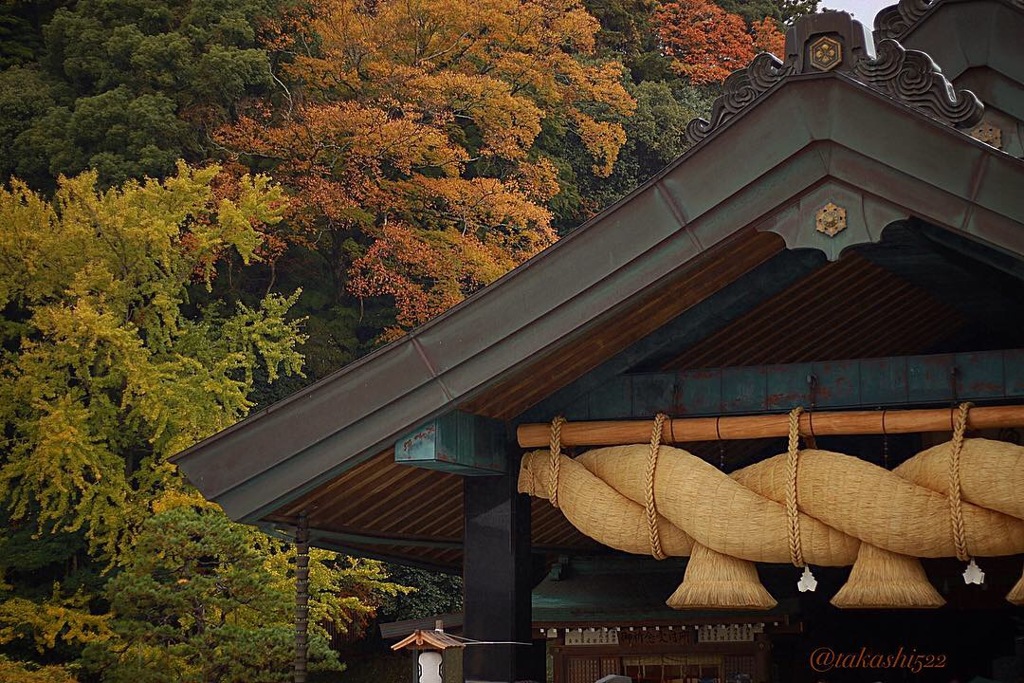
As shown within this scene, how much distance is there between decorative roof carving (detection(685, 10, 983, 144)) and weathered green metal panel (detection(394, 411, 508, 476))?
2.01 m

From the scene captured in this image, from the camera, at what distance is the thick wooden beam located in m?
6.70

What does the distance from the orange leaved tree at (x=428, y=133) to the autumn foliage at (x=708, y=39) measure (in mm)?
3760

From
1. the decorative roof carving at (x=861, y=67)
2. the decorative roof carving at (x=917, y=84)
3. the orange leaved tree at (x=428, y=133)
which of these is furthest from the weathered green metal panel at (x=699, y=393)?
the orange leaved tree at (x=428, y=133)

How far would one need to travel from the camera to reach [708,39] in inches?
1239

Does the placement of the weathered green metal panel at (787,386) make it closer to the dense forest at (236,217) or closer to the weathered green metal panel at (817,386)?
the weathered green metal panel at (817,386)

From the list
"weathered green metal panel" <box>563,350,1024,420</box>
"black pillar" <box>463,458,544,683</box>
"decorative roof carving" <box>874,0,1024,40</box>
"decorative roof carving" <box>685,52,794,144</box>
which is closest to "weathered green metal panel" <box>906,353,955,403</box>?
"weathered green metal panel" <box>563,350,1024,420</box>

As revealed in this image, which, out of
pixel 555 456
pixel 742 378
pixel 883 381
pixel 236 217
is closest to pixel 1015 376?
pixel 883 381

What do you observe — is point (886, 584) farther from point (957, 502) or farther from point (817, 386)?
point (817, 386)

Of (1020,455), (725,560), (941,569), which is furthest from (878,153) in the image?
(941,569)

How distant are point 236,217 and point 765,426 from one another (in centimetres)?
1458

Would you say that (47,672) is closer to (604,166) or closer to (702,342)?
(702,342)

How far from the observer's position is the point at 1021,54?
826cm

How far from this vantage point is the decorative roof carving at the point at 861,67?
5.88 m

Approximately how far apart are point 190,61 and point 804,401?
20.6 meters
